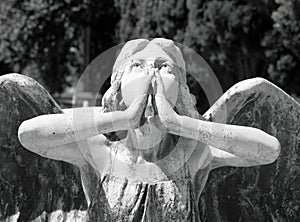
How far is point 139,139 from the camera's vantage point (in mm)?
4285

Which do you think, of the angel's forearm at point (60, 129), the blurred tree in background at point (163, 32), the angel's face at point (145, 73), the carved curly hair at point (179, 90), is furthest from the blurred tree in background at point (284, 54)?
the angel's forearm at point (60, 129)

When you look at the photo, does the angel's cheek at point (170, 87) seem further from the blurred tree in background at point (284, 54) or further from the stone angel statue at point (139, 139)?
the blurred tree in background at point (284, 54)

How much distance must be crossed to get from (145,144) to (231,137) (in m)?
0.48

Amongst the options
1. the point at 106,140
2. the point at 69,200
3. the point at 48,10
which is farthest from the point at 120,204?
the point at 48,10

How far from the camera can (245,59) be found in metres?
17.7

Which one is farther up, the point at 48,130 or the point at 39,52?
the point at 48,130

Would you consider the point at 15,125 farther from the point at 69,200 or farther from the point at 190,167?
the point at 190,167

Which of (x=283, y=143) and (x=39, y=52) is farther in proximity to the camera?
(x=39, y=52)

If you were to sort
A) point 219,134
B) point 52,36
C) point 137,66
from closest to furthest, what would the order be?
point 219,134 < point 137,66 < point 52,36

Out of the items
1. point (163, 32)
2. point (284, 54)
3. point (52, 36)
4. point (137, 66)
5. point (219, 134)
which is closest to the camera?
point (219, 134)

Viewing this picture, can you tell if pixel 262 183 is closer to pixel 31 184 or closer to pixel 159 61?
pixel 159 61

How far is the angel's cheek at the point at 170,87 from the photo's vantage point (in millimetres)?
4199

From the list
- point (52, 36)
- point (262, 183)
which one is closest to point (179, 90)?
point (262, 183)

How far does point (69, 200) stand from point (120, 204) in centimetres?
71
